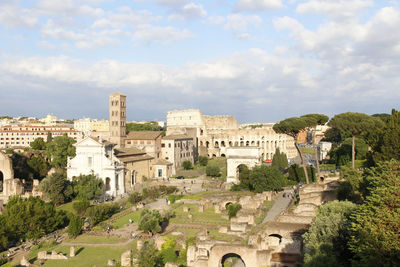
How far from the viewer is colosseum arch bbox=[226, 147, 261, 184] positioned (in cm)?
4672

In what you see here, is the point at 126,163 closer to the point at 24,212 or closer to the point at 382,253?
the point at 24,212

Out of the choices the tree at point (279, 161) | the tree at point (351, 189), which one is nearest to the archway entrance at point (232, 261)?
the tree at point (351, 189)

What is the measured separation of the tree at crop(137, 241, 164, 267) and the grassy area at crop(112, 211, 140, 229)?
10577mm

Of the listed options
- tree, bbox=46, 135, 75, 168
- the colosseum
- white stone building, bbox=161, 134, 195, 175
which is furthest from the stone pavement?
the colosseum

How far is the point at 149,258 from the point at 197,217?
12231 millimetres

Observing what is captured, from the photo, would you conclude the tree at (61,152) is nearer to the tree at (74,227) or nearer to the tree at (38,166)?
the tree at (38,166)

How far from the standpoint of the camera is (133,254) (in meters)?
22.3

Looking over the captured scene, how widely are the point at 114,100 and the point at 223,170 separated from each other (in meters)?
19.6

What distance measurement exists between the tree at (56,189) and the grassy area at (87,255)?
41.9ft

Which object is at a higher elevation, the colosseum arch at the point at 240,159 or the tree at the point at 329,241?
the colosseum arch at the point at 240,159

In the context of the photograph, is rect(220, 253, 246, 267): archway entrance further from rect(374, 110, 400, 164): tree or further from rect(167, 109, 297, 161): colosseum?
rect(167, 109, 297, 161): colosseum

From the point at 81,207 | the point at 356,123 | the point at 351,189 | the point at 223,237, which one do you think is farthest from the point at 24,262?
the point at 356,123

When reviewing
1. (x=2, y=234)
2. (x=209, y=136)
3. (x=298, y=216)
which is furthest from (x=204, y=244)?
(x=209, y=136)

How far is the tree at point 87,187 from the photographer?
132 ft
